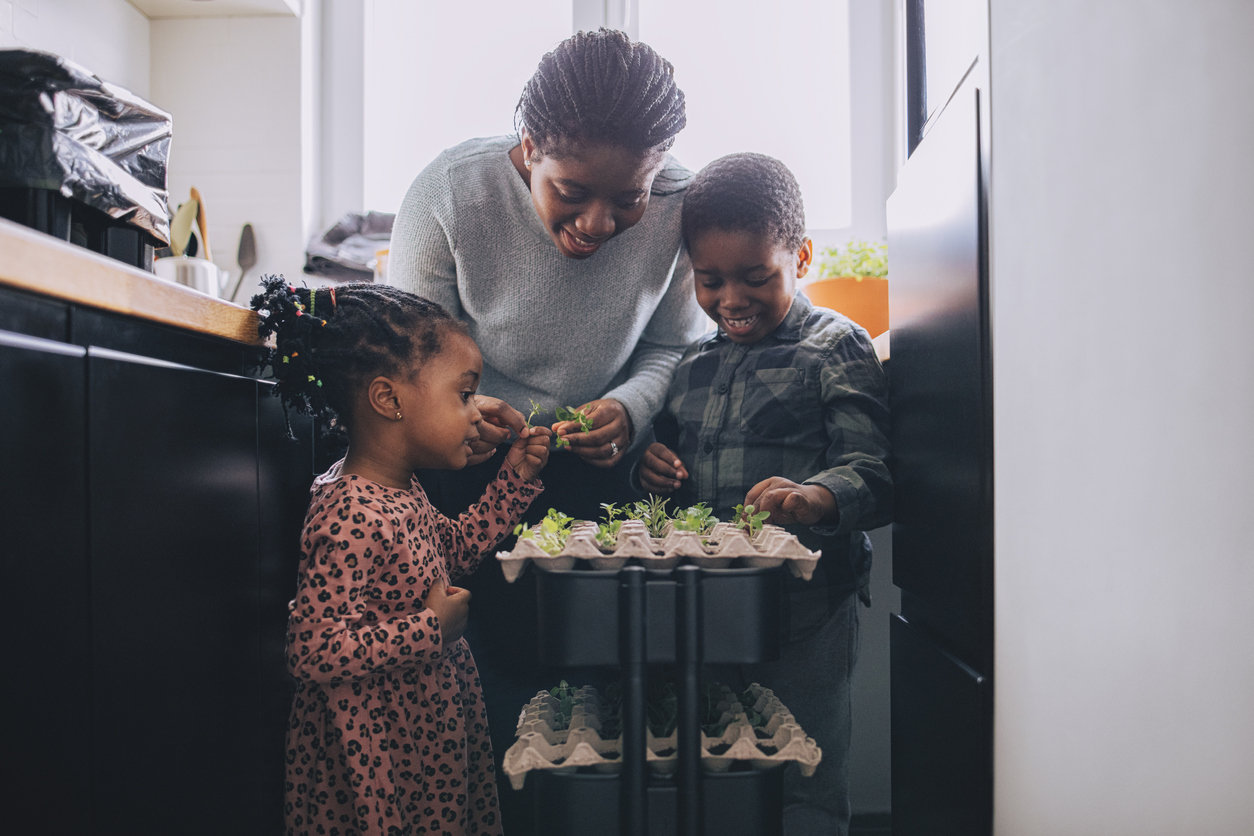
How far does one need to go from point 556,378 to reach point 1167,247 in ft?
2.82

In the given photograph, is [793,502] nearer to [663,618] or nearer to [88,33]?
[663,618]

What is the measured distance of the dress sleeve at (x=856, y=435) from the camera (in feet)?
3.26

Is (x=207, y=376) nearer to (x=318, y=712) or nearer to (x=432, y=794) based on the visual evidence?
(x=318, y=712)

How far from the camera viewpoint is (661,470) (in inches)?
46.8

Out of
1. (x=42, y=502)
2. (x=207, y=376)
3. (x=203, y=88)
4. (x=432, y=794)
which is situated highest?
(x=203, y=88)

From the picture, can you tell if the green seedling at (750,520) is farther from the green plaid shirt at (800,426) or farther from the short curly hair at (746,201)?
the short curly hair at (746,201)

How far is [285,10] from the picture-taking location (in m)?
1.95

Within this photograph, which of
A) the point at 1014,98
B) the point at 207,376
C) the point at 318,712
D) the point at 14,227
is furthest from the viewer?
the point at 318,712

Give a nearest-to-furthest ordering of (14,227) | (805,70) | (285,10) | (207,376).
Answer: (14,227) → (207,376) → (285,10) → (805,70)

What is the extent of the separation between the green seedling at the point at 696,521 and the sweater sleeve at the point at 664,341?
326 millimetres

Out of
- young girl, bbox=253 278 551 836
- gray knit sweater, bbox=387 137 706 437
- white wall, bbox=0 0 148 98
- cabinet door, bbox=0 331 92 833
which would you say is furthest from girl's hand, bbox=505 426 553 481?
white wall, bbox=0 0 148 98

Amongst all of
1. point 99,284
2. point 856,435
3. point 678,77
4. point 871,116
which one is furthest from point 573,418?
point 871,116

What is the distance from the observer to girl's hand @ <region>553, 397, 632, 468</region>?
1159mm

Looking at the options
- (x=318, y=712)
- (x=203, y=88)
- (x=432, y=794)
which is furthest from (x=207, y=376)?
(x=203, y=88)
